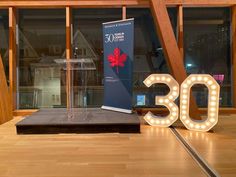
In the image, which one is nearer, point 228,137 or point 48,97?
point 228,137

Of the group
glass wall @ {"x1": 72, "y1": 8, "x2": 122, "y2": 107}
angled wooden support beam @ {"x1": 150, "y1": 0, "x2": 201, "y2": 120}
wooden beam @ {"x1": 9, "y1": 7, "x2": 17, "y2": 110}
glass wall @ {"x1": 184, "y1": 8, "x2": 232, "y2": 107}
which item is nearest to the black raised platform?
angled wooden support beam @ {"x1": 150, "y1": 0, "x2": 201, "y2": 120}

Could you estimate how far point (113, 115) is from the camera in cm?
635

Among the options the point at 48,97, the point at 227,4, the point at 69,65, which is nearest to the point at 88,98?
the point at 48,97

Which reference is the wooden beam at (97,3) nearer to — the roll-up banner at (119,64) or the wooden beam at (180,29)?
the wooden beam at (180,29)

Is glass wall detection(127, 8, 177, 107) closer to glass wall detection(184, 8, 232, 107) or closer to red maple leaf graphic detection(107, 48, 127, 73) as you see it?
glass wall detection(184, 8, 232, 107)

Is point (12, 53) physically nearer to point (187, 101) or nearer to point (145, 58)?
point (145, 58)

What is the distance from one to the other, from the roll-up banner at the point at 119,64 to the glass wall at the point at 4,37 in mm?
2708

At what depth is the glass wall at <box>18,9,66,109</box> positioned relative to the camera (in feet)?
27.6

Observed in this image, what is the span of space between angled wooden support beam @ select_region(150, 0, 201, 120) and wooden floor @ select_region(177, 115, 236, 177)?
801 millimetres

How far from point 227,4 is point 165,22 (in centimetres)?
216

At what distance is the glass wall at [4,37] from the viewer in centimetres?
822

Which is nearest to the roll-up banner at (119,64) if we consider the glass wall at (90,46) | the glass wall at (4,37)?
the glass wall at (90,46)

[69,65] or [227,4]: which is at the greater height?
[227,4]

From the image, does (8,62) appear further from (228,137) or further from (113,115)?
(228,137)
